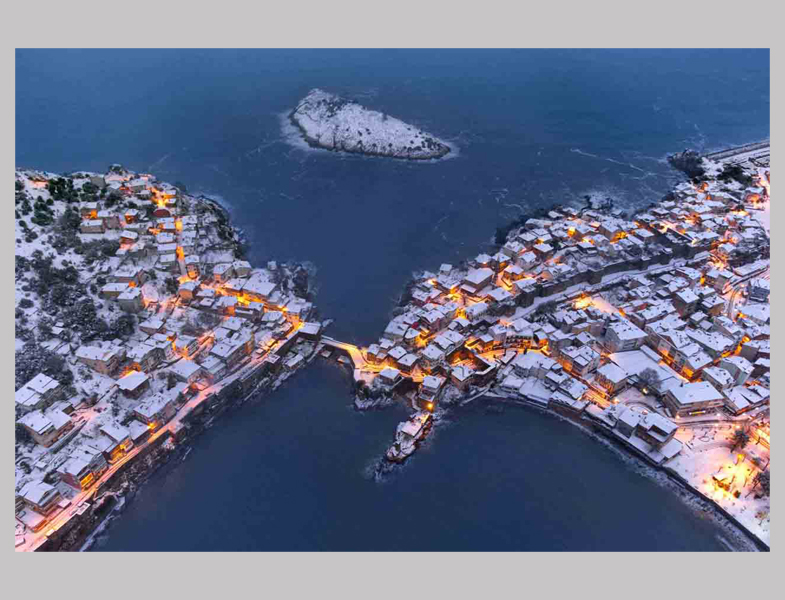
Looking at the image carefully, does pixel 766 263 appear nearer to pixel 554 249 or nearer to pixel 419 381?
pixel 554 249

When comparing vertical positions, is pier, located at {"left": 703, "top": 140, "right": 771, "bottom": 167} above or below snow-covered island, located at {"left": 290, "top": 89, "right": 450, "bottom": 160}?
below

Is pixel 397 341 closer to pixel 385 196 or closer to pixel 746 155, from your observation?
pixel 385 196

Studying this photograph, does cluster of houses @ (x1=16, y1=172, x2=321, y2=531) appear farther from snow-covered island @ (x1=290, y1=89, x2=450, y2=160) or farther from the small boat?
snow-covered island @ (x1=290, y1=89, x2=450, y2=160)

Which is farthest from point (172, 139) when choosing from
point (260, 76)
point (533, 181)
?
point (533, 181)

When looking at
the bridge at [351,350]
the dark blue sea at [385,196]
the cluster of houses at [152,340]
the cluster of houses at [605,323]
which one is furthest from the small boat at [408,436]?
the cluster of houses at [152,340]

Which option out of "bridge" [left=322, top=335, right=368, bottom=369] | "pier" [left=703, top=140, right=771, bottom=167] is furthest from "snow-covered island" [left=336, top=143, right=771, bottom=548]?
"pier" [left=703, top=140, right=771, bottom=167]
